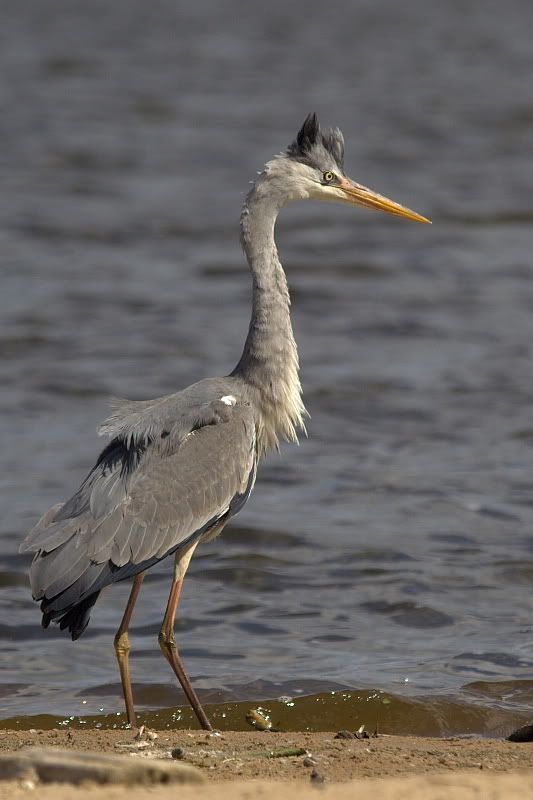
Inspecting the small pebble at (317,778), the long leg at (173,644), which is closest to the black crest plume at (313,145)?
the long leg at (173,644)

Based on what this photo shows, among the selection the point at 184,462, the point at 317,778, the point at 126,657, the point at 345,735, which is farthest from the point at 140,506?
the point at 317,778

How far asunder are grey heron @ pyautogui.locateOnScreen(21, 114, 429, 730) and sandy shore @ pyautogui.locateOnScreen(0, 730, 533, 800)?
664mm

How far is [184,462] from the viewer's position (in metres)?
7.26

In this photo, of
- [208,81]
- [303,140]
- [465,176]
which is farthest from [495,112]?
[303,140]

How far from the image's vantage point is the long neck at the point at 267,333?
298 inches

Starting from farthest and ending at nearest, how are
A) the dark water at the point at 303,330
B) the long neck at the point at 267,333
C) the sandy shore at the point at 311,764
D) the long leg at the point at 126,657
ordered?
the dark water at the point at 303,330 → the long neck at the point at 267,333 → the long leg at the point at 126,657 → the sandy shore at the point at 311,764

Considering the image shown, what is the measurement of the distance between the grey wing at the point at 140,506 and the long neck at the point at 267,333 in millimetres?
201

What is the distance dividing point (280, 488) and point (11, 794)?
6.30 meters

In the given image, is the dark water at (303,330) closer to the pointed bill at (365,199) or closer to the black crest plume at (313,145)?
the pointed bill at (365,199)

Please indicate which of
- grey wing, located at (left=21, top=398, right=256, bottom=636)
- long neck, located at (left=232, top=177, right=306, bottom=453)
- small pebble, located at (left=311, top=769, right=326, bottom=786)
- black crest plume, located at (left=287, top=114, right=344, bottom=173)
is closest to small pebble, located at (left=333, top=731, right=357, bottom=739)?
small pebble, located at (left=311, top=769, right=326, bottom=786)

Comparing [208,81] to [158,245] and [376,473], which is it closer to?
[158,245]

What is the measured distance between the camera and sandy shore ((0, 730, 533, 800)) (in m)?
4.62

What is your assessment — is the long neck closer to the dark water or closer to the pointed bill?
the pointed bill

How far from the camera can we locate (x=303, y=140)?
7914 millimetres
